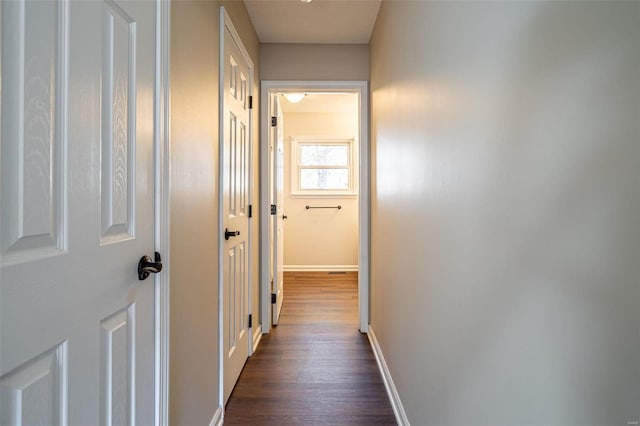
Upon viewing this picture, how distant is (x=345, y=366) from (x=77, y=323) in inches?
76.1

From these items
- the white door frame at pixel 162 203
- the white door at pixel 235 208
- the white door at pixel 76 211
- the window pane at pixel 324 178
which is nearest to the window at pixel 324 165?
the window pane at pixel 324 178

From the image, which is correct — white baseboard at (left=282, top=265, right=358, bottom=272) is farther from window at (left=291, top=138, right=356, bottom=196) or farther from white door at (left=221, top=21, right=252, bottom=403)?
white door at (left=221, top=21, right=252, bottom=403)

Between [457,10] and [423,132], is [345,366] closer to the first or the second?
[423,132]

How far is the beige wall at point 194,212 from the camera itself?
1217 millimetres

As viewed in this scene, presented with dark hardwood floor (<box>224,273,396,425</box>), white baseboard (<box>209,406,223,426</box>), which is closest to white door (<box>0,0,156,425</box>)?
white baseboard (<box>209,406,223,426</box>)

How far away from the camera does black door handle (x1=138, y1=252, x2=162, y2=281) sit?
95cm

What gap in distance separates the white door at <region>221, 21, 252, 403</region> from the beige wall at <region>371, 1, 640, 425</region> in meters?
1.06

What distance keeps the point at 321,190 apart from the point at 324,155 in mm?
587

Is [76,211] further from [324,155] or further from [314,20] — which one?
[324,155]

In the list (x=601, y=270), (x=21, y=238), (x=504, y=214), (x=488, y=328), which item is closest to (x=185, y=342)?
(x=21, y=238)

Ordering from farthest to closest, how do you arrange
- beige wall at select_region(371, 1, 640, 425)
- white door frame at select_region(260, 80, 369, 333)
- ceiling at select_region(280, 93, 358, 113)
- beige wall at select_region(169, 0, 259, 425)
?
ceiling at select_region(280, 93, 358, 113) → white door frame at select_region(260, 80, 369, 333) → beige wall at select_region(169, 0, 259, 425) → beige wall at select_region(371, 1, 640, 425)

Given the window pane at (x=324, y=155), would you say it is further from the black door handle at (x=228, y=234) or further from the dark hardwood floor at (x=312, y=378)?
the black door handle at (x=228, y=234)

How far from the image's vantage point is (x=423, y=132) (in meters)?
1.33

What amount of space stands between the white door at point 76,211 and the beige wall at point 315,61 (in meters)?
1.99
